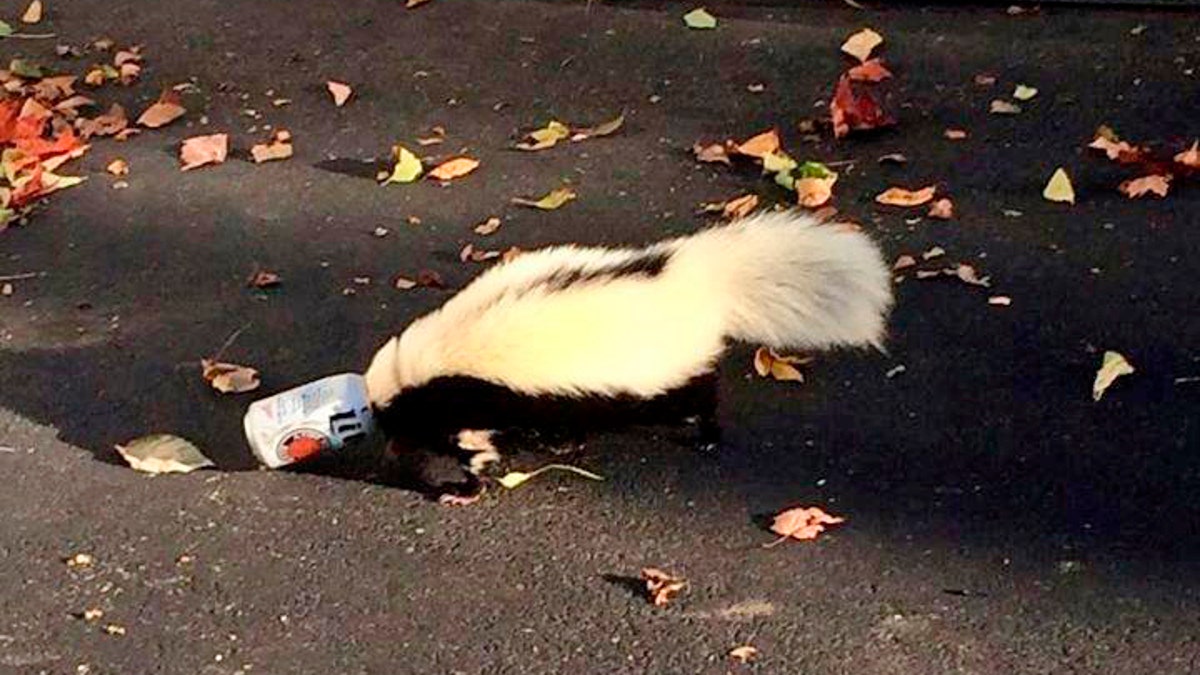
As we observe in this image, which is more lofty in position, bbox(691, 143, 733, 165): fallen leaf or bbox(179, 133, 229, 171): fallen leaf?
bbox(691, 143, 733, 165): fallen leaf

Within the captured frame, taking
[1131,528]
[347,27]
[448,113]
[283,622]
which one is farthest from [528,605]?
[347,27]

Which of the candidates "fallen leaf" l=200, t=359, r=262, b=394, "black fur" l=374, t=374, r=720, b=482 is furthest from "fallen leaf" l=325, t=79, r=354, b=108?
"black fur" l=374, t=374, r=720, b=482

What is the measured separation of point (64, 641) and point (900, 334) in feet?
6.97

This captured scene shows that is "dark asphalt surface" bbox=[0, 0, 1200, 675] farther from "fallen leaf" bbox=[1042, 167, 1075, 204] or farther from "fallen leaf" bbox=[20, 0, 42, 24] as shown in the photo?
"fallen leaf" bbox=[20, 0, 42, 24]

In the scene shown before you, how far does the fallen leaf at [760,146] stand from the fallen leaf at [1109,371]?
1.63 m

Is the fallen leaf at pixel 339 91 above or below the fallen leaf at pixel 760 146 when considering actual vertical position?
below

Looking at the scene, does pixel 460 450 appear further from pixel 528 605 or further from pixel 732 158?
pixel 732 158

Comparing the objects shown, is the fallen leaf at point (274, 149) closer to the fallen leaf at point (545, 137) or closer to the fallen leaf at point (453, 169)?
the fallen leaf at point (453, 169)

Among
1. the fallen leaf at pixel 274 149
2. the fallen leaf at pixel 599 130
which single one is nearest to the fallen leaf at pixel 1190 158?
the fallen leaf at pixel 599 130

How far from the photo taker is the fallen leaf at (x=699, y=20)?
695 centimetres

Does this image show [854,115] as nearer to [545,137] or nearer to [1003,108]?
[1003,108]

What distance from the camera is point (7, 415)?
4773 mm

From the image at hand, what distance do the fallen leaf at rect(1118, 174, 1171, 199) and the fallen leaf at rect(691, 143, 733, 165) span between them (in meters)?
1.21

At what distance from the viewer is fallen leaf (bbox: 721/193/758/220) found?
17.8ft
